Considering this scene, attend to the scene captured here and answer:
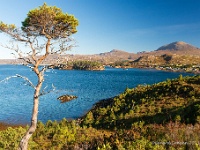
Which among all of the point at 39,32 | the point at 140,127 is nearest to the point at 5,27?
the point at 39,32

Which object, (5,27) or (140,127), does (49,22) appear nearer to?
(5,27)

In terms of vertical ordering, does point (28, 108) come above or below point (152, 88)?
below

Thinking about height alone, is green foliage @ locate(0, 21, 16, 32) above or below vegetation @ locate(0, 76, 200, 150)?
above

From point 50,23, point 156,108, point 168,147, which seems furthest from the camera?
point 156,108

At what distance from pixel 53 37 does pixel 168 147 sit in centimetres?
1119

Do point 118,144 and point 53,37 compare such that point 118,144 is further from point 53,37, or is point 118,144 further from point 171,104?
point 171,104

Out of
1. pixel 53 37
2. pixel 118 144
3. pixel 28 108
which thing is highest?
pixel 53 37

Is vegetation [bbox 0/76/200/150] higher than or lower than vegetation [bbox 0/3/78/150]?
lower

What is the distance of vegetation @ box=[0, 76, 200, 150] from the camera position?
15.6 meters

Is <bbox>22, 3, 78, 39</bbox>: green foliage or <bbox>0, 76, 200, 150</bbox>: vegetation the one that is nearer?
<bbox>0, 76, 200, 150</bbox>: vegetation

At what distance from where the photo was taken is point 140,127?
21.4m

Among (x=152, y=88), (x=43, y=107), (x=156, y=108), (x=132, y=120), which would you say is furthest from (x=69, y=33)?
(x=43, y=107)

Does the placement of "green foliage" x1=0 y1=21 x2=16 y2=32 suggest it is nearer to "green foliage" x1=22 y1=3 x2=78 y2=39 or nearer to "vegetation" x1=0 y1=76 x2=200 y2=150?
"green foliage" x1=22 y1=3 x2=78 y2=39

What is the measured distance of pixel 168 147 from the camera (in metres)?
14.5
